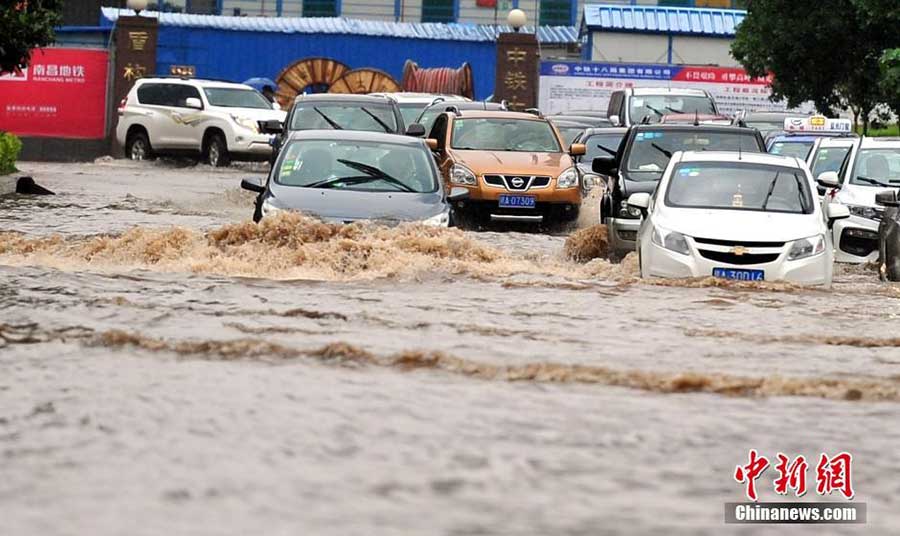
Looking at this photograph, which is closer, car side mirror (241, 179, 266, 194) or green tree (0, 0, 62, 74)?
car side mirror (241, 179, 266, 194)

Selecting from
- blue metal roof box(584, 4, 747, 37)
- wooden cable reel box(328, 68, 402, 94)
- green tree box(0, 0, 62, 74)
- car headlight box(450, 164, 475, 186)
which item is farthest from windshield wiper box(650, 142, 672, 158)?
blue metal roof box(584, 4, 747, 37)

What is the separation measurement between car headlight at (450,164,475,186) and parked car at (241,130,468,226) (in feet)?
14.0

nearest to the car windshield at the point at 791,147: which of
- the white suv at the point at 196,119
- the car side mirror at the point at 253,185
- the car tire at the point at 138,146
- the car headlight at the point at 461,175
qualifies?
the car headlight at the point at 461,175

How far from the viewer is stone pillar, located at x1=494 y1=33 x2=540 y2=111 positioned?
140 feet

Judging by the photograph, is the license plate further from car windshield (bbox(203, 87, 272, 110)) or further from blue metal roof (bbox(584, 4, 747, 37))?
blue metal roof (bbox(584, 4, 747, 37))

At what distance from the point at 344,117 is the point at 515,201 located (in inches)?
123

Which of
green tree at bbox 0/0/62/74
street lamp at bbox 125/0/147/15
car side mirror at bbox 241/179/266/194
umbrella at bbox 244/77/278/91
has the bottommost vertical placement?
car side mirror at bbox 241/179/266/194

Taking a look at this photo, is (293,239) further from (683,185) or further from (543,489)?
(543,489)

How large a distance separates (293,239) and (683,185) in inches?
127

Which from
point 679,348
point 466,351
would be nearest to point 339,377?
point 466,351

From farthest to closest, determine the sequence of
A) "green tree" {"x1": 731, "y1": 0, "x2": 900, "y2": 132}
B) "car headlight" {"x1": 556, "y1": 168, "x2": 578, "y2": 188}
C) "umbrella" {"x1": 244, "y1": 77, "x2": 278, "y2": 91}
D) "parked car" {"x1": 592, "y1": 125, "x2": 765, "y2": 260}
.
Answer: "umbrella" {"x1": 244, "y1": 77, "x2": 278, "y2": 91}
"green tree" {"x1": 731, "y1": 0, "x2": 900, "y2": 132}
"car headlight" {"x1": 556, "y1": 168, "x2": 578, "y2": 188}
"parked car" {"x1": 592, "y1": 125, "x2": 765, "y2": 260}

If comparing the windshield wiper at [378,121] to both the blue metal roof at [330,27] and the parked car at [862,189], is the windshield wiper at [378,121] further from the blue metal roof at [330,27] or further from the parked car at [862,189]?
the blue metal roof at [330,27]

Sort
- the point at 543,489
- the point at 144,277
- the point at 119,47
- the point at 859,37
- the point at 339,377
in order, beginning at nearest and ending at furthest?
the point at 543,489 < the point at 339,377 < the point at 144,277 < the point at 859,37 < the point at 119,47

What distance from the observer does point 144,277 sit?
1412cm
